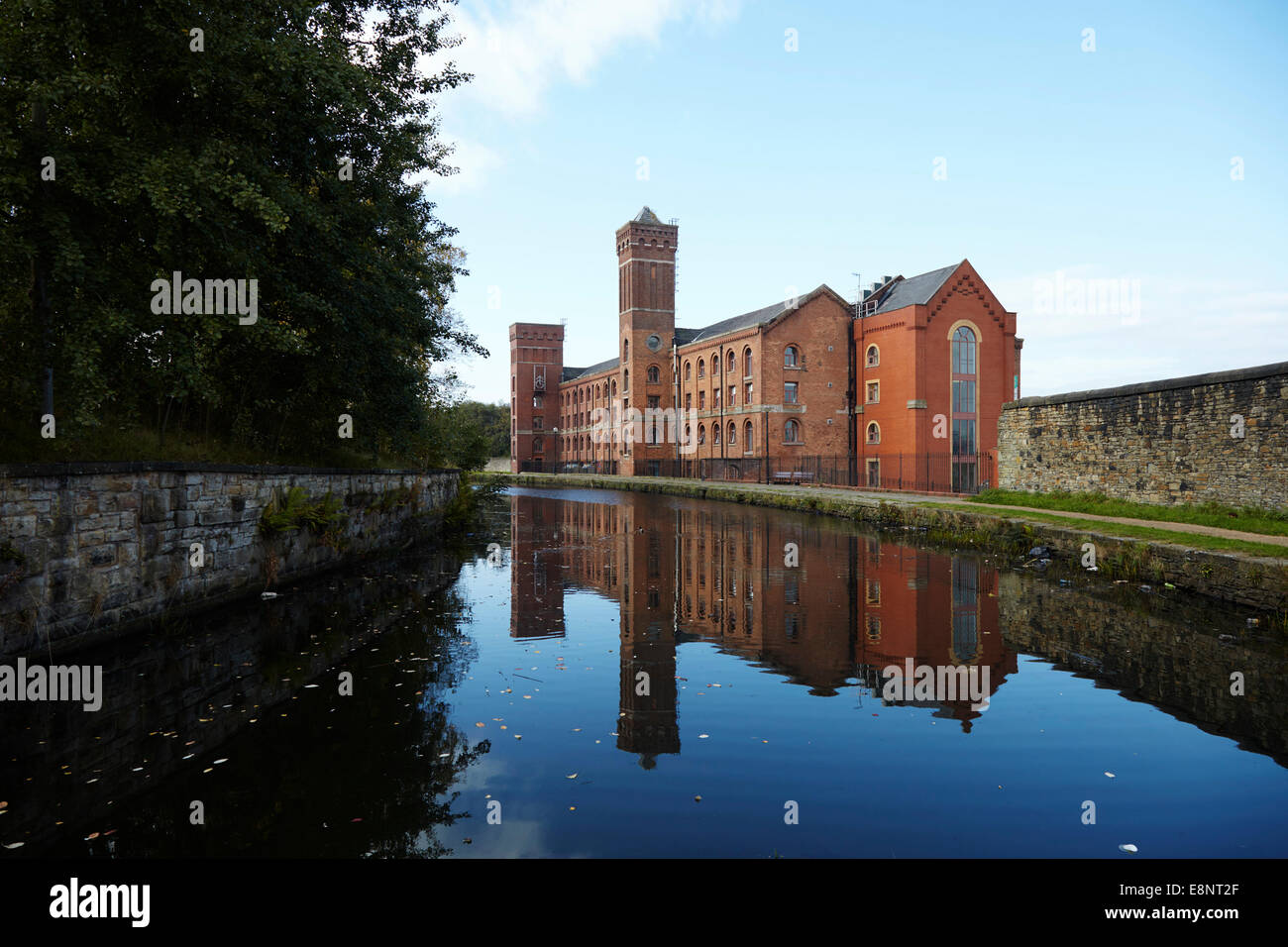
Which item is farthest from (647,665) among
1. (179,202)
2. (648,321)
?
(648,321)

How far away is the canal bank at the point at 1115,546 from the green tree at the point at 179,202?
13.4 m

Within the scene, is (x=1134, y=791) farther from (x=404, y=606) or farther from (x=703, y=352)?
(x=703, y=352)

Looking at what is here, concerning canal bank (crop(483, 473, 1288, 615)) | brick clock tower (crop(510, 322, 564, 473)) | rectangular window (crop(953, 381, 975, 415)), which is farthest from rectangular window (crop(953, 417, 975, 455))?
brick clock tower (crop(510, 322, 564, 473))

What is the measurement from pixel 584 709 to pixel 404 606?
204 inches

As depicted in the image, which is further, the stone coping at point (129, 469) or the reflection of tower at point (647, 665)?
the stone coping at point (129, 469)

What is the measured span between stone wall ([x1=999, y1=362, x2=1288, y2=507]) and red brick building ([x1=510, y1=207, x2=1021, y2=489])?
14.6m

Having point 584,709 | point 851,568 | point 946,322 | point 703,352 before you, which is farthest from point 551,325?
point 584,709

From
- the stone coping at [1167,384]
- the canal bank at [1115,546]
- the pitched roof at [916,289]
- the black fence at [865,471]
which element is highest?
the pitched roof at [916,289]

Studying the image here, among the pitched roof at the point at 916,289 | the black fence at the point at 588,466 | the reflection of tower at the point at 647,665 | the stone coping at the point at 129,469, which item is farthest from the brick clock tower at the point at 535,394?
the stone coping at the point at 129,469

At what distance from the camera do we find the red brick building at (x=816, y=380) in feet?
141

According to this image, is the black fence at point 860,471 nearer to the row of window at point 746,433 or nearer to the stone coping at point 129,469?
the row of window at point 746,433

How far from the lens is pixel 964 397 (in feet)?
143

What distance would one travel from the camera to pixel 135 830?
4.03 m
